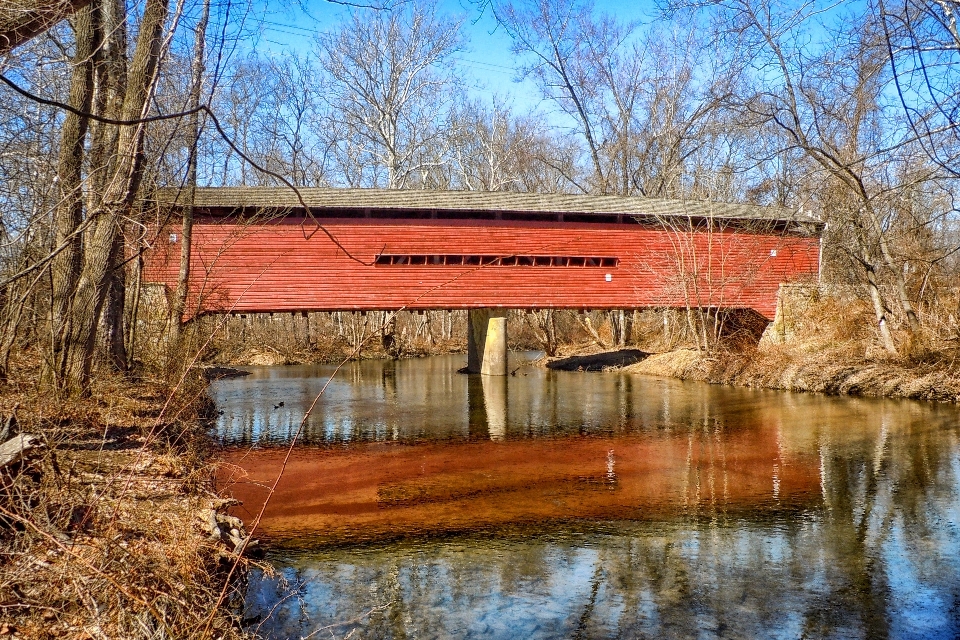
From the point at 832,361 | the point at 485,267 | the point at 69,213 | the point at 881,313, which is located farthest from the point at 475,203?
the point at 69,213

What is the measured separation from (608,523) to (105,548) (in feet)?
13.7

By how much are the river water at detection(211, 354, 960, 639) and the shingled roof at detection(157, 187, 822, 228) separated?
218 inches

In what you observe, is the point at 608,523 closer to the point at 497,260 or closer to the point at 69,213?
the point at 69,213

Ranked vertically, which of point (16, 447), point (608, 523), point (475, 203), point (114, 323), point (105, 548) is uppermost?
point (475, 203)

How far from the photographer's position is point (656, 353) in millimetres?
24094

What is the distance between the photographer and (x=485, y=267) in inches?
739

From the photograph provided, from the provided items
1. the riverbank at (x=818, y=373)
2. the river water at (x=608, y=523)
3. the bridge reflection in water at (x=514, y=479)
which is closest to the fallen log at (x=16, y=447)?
the river water at (x=608, y=523)

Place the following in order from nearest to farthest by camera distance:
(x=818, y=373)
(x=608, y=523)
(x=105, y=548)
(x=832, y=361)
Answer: (x=105, y=548), (x=608, y=523), (x=818, y=373), (x=832, y=361)

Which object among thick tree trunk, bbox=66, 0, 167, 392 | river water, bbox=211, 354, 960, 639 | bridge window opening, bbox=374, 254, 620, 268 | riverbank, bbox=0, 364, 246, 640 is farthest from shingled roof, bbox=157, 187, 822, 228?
riverbank, bbox=0, 364, 246, 640

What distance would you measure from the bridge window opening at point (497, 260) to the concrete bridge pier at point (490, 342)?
317 centimetres

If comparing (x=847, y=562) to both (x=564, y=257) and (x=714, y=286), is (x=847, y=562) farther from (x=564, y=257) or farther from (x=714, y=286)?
(x=714, y=286)

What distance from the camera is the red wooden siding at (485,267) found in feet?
55.2

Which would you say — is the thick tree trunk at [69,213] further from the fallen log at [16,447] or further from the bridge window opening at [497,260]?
the bridge window opening at [497,260]

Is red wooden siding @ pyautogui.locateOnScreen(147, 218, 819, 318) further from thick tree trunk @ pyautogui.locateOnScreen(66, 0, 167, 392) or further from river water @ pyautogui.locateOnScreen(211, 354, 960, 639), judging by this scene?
thick tree trunk @ pyautogui.locateOnScreen(66, 0, 167, 392)
